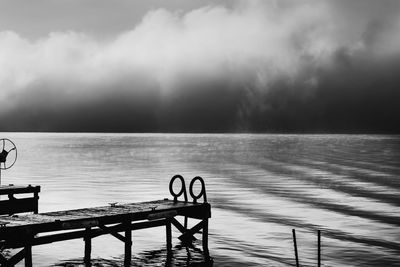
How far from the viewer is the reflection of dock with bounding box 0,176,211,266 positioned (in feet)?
54.3

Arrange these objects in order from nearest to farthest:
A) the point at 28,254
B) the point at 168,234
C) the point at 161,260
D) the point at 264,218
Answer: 1. the point at 28,254
2. the point at 161,260
3. the point at 168,234
4. the point at 264,218

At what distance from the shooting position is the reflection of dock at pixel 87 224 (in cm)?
1656

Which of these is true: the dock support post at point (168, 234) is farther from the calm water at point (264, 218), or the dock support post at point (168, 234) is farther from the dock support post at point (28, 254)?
the dock support post at point (28, 254)

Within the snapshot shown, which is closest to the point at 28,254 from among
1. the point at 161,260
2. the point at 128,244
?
the point at 128,244

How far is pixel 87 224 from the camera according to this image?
1803 cm

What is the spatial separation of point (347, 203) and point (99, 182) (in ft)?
85.7

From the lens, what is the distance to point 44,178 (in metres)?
60.0

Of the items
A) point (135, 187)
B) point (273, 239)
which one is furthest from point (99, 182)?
point (273, 239)

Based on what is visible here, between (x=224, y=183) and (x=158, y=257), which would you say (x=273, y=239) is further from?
(x=224, y=183)

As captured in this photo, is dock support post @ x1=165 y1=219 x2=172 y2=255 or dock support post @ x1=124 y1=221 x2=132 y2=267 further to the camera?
dock support post @ x1=165 y1=219 x2=172 y2=255

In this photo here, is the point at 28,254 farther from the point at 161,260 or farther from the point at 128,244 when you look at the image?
the point at 161,260

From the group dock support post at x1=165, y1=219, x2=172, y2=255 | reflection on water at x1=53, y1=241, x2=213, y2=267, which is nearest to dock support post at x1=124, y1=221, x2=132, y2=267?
reflection on water at x1=53, y1=241, x2=213, y2=267

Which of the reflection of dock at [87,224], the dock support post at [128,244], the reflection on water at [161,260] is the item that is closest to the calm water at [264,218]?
the reflection on water at [161,260]

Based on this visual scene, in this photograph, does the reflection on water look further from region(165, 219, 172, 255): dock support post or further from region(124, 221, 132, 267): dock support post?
region(124, 221, 132, 267): dock support post
